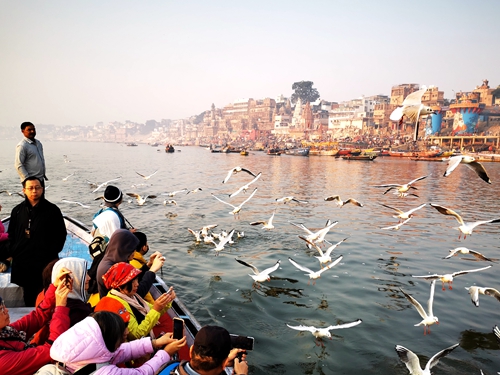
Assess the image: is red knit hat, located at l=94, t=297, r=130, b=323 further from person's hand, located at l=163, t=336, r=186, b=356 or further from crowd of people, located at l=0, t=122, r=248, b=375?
person's hand, located at l=163, t=336, r=186, b=356

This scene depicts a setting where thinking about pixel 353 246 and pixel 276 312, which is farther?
pixel 353 246

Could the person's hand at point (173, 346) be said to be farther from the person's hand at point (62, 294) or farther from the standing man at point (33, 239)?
the standing man at point (33, 239)

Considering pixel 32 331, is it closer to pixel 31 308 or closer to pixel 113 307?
pixel 113 307

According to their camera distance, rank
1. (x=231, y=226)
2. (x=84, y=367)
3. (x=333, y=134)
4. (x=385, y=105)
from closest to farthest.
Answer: (x=84, y=367)
(x=231, y=226)
(x=385, y=105)
(x=333, y=134)

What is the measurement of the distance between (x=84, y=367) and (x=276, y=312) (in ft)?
15.1

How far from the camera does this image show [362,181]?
30000mm

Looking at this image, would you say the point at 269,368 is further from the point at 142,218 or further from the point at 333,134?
the point at 333,134

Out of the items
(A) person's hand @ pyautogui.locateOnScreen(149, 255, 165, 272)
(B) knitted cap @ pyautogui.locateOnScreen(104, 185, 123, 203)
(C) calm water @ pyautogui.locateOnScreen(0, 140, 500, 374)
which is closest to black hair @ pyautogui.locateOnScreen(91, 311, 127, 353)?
(A) person's hand @ pyautogui.locateOnScreen(149, 255, 165, 272)

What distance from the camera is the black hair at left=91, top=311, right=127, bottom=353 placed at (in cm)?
212

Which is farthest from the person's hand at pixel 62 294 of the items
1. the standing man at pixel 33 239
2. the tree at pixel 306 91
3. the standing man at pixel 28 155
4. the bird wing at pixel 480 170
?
the tree at pixel 306 91

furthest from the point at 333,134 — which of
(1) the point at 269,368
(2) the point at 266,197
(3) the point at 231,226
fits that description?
(1) the point at 269,368

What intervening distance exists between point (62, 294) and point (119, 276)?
392mm

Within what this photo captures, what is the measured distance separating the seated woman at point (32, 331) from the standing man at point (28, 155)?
3.63 metres

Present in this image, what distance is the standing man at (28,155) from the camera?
5828 mm
